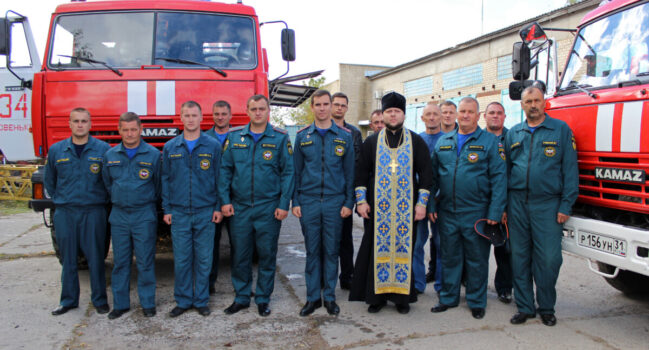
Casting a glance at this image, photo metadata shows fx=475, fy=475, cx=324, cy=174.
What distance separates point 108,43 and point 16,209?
773 cm

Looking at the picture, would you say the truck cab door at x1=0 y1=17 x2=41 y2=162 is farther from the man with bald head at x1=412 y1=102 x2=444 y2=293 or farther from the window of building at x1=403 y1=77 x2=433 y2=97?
the window of building at x1=403 y1=77 x2=433 y2=97

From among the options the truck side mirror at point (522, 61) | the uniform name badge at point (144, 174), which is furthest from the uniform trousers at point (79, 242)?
the truck side mirror at point (522, 61)

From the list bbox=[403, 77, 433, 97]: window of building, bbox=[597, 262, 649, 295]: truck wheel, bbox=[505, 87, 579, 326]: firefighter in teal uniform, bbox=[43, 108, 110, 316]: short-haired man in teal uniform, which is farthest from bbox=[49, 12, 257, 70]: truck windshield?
bbox=[403, 77, 433, 97]: window of building

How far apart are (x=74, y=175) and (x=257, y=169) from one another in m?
1.58

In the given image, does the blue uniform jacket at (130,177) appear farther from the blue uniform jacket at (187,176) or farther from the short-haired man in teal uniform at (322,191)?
the short-haired man in teal uniform at (322,191)

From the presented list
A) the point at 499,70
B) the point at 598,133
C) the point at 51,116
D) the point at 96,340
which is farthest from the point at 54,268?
the point at 499,70

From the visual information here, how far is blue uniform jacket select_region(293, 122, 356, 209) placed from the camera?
408cm

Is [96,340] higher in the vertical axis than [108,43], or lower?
lower

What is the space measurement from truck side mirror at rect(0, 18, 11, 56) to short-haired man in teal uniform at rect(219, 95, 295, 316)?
9.75ft

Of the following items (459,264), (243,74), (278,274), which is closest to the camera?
(459,264)

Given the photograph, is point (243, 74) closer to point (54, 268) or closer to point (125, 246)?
point (125, 246)

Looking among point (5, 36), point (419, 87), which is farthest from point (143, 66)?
point (419, 87)

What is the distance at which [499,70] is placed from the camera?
1589 centimetres

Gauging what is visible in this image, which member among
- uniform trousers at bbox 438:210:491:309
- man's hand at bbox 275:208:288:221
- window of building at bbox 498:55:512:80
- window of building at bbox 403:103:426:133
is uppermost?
window of building at bbox 498:55:512:80
